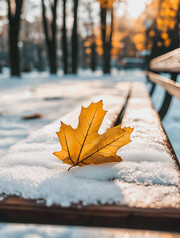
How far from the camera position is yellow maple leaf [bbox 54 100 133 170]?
0.84m

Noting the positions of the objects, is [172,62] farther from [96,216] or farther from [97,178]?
[96,216]

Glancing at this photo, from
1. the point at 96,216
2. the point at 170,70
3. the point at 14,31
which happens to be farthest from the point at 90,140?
the point at 14,31

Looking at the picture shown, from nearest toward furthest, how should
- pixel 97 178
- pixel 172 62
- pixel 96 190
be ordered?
pixel 96 190, pixel 97 178, pixel 172 62

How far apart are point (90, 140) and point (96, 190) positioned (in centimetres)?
22

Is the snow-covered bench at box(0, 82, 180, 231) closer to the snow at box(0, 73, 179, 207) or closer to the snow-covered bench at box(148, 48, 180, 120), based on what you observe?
the snow at box(0, 73, 179, 207)

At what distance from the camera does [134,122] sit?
4.95ft

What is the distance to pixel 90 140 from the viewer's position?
0.85m

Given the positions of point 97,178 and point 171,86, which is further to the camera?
point 171,86

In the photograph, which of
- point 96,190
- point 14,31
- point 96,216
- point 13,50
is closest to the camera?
point 96,216

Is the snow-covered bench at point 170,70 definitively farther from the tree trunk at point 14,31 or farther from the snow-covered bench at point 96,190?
the tree trunk at point 14,31

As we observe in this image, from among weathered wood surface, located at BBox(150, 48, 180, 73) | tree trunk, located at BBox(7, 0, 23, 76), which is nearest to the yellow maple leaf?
weathered wood surface, located at BBox(150, 48, 180, 73)

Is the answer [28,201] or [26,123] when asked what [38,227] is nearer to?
[28,201]

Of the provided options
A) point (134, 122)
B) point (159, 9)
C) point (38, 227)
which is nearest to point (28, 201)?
point (38, 227)

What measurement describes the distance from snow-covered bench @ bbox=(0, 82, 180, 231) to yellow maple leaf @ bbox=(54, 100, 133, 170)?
0.03m
